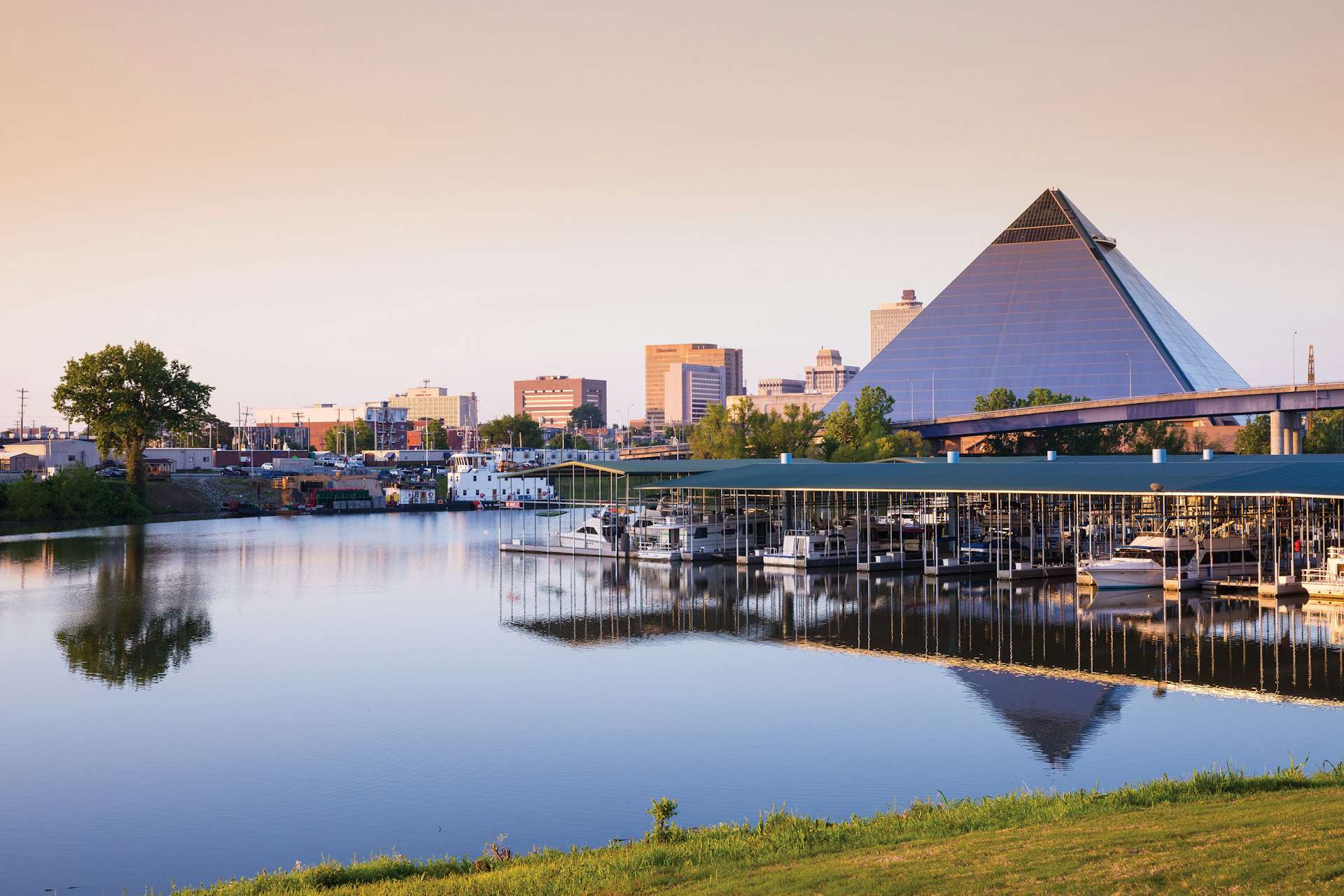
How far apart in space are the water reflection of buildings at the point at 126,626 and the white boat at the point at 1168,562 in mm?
32523

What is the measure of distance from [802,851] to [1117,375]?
14290cm

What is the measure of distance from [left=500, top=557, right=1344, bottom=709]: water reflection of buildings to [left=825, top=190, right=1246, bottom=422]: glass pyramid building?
10333cm

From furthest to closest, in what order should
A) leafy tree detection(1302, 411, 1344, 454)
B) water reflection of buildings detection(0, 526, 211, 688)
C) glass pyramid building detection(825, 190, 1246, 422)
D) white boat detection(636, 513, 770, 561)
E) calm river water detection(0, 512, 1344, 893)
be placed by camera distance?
glass pyramid building detection(825, 190, 1246, 422), leafy tree detection(1302, 411, 1344, 454), white boat detection(636, 513, 770, 561), water reflection of buildings detection(0, 526, 211, 688), calm river water detection(0, 512, 1344, 893)

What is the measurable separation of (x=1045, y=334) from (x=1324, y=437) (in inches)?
1488

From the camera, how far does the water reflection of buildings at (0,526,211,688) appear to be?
1377 inches

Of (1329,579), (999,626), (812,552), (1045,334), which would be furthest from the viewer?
(1045,334)

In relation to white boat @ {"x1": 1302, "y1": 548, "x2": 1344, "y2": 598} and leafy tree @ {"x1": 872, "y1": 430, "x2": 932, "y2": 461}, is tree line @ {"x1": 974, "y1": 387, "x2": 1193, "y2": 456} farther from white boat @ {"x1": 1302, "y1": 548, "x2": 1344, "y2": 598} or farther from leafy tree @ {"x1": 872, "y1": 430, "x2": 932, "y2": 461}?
white boat @ {"x1": 1302, "y1": 548, "x2": 1344, "y2": 598}

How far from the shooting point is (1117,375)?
147875 millimetres

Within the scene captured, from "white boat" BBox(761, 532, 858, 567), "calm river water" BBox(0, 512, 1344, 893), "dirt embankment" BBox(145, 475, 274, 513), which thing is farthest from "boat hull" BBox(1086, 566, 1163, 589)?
"dirt embankment" BBox(145, 475, 274, 513)

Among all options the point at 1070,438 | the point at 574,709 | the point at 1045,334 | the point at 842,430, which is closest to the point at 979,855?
the point at 574,709

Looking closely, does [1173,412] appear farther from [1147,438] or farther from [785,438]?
[785,438]

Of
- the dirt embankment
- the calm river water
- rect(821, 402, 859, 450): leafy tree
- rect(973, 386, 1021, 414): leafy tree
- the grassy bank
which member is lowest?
the calm river water

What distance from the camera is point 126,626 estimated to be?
42.5 m

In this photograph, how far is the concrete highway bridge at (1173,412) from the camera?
94250 mm
